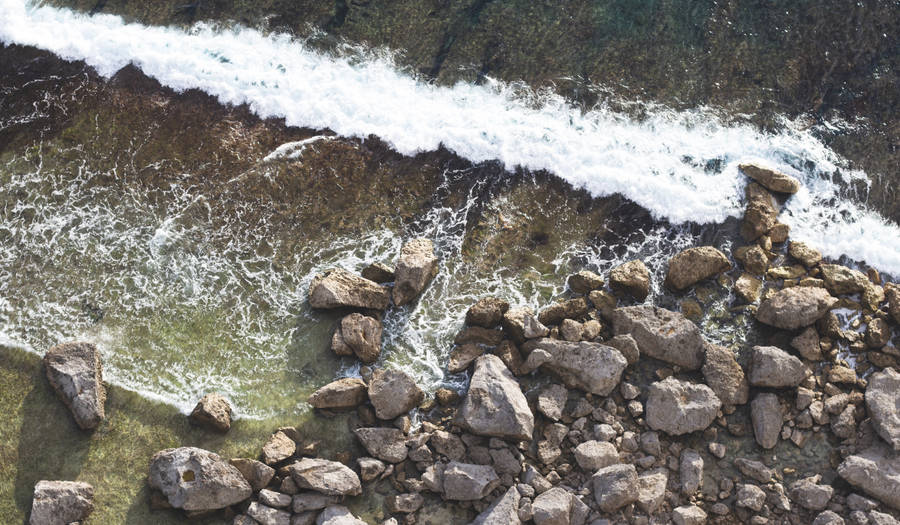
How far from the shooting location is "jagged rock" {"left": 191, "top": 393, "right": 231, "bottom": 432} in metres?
14.3

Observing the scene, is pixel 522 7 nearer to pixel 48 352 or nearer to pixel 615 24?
pixel 615 24

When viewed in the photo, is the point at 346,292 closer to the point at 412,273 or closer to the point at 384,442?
the point at 412,273

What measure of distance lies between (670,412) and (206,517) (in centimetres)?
899

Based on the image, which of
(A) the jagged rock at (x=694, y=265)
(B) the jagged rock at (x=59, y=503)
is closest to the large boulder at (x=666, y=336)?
(A) the jagged rock at (x=694, y=265)

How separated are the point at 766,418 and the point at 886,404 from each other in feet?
7.55

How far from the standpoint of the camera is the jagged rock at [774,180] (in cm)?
1750

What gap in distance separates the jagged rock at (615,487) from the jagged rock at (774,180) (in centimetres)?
807

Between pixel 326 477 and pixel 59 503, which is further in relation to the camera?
pixel 326 477

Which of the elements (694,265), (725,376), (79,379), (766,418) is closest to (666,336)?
(725,376)

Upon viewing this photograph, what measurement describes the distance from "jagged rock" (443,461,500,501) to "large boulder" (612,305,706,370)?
13.9 ft

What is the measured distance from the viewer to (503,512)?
13.2m

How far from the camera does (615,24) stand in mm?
20562

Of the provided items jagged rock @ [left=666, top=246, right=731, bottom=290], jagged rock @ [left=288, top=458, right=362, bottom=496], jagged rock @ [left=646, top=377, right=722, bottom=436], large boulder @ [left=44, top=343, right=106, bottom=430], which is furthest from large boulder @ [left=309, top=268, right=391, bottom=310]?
jagged rock @ [left=666, top=246, right=731, bottom=290]

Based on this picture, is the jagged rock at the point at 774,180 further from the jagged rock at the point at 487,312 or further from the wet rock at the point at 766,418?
the jagged rock at the point at 487,312
